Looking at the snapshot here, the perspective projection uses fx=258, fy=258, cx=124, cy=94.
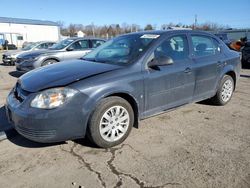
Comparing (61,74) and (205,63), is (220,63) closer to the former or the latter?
(205,63)

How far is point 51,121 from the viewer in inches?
122

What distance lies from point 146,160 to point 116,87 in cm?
102

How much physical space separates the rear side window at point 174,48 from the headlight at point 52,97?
1540 mm

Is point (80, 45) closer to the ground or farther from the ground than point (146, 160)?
farther from the ground

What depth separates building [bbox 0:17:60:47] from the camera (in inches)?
2032

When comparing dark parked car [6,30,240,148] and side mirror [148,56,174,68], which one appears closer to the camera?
dark parked car [6,30,240,148]

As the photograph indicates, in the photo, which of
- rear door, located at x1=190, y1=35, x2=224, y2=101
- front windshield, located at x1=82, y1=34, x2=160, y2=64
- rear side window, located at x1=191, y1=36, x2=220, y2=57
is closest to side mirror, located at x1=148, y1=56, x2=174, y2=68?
front windshield, located at x1=82, y1=34, x2=160, y2=64

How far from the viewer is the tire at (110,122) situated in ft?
11.0

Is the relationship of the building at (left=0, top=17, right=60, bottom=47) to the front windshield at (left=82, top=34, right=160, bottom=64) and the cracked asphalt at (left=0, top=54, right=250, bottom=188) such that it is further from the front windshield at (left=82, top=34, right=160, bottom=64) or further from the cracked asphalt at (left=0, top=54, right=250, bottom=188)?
the cracked asphalt at (left=0, top=54, right=250, bottom=188)

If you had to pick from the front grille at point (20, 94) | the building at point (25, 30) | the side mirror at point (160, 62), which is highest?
the building at point (25, 30)

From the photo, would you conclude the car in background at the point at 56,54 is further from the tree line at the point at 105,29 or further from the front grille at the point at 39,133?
the tree line at the point at 105,29

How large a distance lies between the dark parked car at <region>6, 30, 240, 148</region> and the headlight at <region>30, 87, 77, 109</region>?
12mm

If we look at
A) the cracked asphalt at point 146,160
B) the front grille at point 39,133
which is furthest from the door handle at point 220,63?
the front grille at point 39,133

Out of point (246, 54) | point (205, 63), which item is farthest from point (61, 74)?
point (246, 54)
